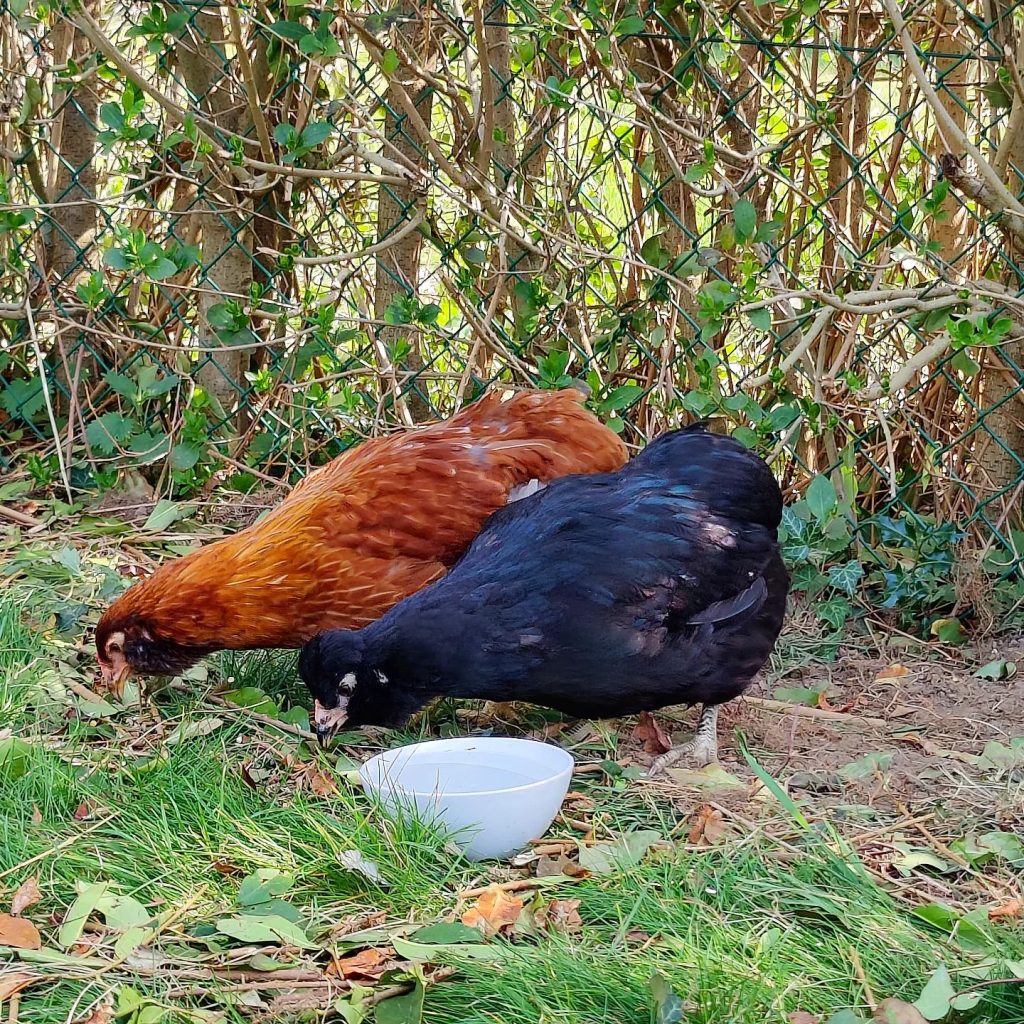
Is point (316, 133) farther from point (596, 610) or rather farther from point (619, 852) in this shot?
point (619, 852)

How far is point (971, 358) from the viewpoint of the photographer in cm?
371

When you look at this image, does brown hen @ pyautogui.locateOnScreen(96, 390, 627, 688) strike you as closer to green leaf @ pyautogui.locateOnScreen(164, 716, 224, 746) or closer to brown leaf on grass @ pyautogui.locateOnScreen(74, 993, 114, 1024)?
green leaf @ pyautogui.locateOnScreen(164, 716, 224, 746)

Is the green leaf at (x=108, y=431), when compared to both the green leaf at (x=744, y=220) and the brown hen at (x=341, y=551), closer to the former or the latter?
the brown hen at (x=341, y=551)

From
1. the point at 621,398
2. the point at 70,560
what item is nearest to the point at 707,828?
the point at 621,398

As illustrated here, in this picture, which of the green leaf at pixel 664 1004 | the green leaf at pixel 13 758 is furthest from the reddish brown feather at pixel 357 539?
the green leaf at pixel 664 1004

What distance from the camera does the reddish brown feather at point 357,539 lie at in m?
3.12

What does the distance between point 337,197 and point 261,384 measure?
0.87 metres

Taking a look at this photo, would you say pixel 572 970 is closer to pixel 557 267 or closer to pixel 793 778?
pixel 793 778

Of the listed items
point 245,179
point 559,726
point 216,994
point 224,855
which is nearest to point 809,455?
point 559,726

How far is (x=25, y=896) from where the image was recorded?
87.9 inches

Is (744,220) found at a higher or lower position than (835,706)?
higher

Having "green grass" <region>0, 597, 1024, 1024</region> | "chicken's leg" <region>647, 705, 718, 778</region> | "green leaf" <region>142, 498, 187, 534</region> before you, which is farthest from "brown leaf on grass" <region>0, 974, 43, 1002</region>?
"green leaf" <region>142, 498, 187, 534</region>

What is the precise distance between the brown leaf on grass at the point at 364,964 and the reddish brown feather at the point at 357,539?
45.7 inches

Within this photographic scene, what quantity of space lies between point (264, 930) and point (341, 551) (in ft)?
3.98
